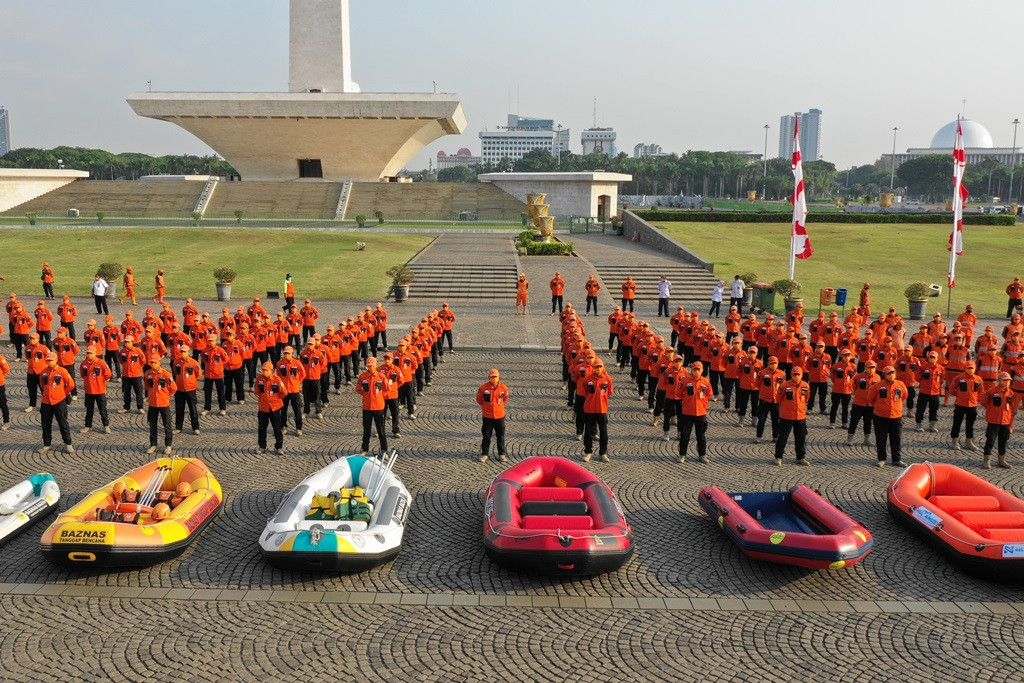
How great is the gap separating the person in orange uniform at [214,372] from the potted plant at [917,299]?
22.5 meters

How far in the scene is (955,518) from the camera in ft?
31.7

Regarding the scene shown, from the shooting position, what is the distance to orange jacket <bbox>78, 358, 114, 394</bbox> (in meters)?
13.5

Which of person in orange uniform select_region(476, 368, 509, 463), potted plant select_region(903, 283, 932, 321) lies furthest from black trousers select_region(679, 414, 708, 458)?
potted plant select_region(903, 283, 932, 321)

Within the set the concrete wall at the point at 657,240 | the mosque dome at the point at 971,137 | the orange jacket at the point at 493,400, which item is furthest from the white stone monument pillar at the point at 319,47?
the mosque dome at the point at 971,137

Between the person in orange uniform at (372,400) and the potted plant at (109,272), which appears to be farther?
the potted plant at (109,272)

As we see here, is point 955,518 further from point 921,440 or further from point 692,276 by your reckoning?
point 692,276

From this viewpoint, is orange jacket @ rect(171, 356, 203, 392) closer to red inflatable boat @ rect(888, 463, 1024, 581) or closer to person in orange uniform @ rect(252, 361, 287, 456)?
person in orange uniform @ rect(252, 361, 287, 456)

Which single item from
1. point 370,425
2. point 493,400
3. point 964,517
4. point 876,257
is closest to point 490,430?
point 493,400

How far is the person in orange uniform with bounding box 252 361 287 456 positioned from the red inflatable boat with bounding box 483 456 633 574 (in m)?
4.53

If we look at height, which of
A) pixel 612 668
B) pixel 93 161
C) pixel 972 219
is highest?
pixel 93 161

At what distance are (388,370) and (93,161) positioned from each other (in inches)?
4607

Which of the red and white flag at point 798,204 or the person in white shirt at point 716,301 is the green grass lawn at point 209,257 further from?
the red and white flag at point 798,204

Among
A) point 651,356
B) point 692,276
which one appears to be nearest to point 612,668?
point 651,356

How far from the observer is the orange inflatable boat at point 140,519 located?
8.61 meters
